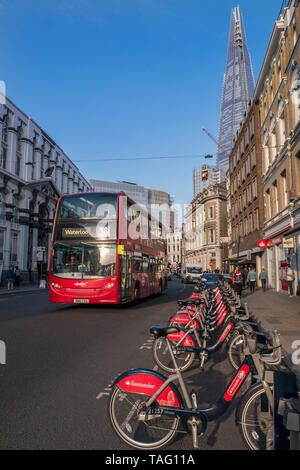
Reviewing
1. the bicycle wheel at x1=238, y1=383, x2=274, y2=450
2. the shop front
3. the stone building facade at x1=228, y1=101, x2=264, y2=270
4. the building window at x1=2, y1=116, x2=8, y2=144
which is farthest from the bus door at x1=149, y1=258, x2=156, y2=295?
the building window at x1=2, y1=116, x2=8, y2=144

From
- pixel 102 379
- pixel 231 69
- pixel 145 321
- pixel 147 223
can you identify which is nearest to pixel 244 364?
pixel 102 379

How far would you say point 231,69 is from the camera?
178m

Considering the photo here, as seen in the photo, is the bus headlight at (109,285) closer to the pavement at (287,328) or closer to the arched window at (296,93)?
the pavement at (287,328)

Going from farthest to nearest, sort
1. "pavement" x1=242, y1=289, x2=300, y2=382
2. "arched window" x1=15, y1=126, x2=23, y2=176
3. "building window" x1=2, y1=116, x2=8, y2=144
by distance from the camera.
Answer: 1. "arched window" x1=15, y1=126, x2=23, y2=176
2. "building window" x1=2, y1=116, x2=8, y2=144
3. "pavement" x1=242, y1=289, x2=300, y2=382

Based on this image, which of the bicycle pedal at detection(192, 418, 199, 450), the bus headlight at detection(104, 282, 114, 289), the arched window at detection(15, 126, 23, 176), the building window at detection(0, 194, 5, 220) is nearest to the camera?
the bicycle pedal at detection(192, 418, 199, 450)

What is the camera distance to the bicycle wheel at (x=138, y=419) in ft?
9.59

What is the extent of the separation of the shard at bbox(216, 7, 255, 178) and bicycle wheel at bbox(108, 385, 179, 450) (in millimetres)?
172588

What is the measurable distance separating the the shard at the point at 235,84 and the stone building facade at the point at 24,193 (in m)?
137

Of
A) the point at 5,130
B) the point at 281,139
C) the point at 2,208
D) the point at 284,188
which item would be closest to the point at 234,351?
the point at 284,188

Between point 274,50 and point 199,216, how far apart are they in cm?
5452

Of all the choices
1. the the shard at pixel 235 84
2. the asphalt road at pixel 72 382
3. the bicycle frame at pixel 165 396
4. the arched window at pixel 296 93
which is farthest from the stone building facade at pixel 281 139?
the the shard at pixel 235 84

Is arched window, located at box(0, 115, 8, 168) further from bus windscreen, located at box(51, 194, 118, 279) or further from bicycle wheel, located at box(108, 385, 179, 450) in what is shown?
bicycle wheel, located at box(108, 385, 179, 450)

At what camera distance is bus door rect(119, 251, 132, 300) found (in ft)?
38.9

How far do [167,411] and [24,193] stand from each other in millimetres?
37541
